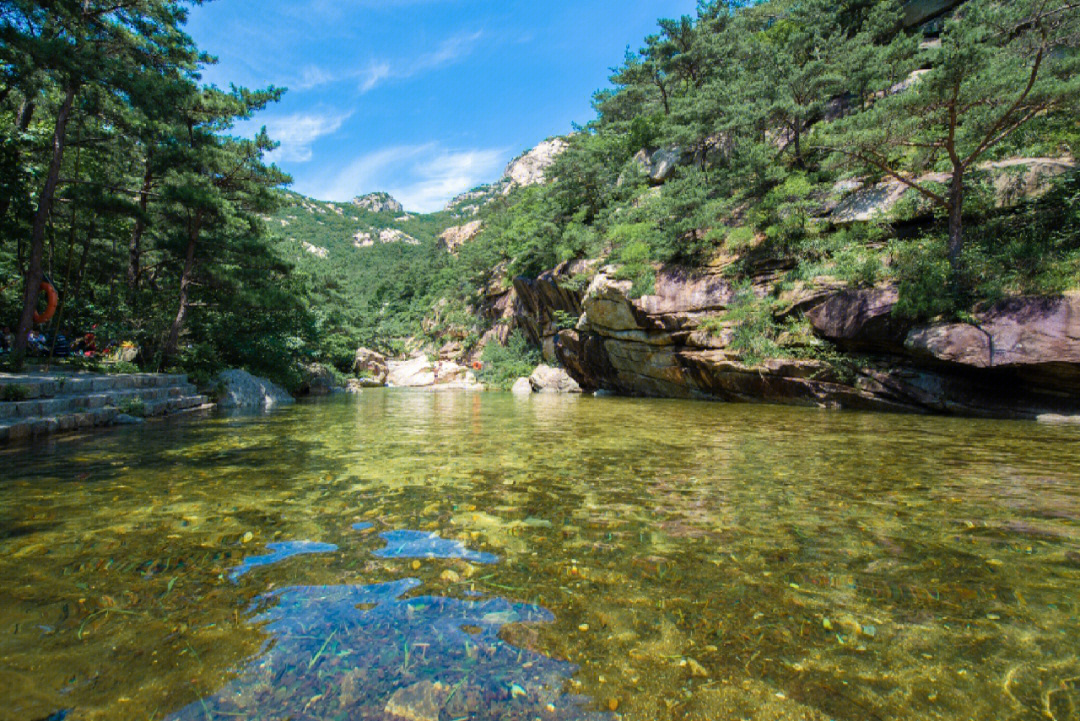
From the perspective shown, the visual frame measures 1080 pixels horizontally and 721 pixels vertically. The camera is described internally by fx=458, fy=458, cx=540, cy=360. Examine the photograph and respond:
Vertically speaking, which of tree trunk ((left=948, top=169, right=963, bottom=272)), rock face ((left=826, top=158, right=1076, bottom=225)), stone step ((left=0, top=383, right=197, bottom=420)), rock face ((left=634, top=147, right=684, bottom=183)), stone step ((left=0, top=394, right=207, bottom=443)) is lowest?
stone step ((left=0, top=394, right=207, bottom=443))

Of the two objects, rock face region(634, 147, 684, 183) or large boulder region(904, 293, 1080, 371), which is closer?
large boulder region(904, 293, 1080, 371)

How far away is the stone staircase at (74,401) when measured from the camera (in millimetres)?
7082

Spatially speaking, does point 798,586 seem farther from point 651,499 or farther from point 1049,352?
point 1049,352

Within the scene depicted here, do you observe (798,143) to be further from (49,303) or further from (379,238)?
(379,238)

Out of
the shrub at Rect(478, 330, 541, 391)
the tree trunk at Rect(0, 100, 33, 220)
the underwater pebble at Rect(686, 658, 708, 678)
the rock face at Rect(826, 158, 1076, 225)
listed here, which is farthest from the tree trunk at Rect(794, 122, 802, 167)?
the tree trunk at Rect(0, 100, 33, 220)

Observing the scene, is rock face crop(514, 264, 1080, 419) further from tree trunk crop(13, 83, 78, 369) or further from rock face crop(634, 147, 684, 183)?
tree trunk crop(13, 83, 78, 369)

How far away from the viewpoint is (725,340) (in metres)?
15.3

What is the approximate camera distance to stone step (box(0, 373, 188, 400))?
7.82 metres

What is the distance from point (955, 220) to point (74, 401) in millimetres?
19435

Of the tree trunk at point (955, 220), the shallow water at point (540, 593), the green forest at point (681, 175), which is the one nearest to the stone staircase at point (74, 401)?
the green forest at point (681, 175)

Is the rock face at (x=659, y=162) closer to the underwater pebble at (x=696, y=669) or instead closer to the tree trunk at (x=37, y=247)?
the tree trunk at (x=37, y=247)

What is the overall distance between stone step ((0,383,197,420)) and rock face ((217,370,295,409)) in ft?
6.75

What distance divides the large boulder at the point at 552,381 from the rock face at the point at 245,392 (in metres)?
13.0

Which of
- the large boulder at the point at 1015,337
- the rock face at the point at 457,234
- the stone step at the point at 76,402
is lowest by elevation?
the stone step at the point at 76,402
